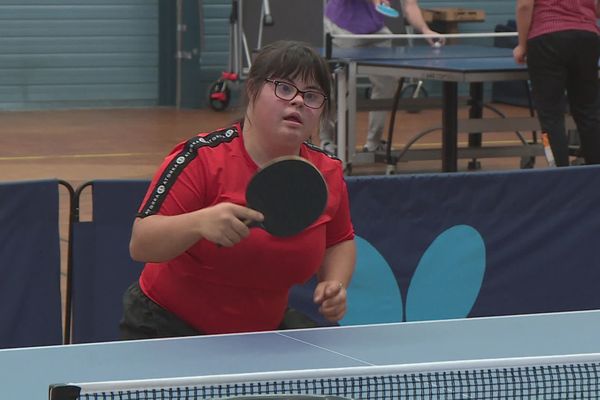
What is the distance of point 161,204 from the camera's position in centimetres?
294

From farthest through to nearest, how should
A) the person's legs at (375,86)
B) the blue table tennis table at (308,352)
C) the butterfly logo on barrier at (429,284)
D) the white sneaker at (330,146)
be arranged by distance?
the person's legs at (375,86) → the white sneaker at (330,146) → the butterfly logo on barrier at (429,284) → the blue table tennis table at (308,352)

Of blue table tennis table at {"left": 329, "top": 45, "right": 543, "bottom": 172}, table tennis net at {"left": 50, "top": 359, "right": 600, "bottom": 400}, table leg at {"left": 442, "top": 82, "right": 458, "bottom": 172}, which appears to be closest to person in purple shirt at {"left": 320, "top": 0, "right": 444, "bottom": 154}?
blue table tennis table at {"left": 329, "top": 45, "right": 543, "bottom": 172}

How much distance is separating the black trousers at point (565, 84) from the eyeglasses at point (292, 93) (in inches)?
178

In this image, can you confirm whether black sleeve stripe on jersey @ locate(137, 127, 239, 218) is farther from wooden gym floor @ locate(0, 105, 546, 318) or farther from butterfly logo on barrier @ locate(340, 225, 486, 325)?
wooden gym floor @ locate(0, 105, 546, 318)

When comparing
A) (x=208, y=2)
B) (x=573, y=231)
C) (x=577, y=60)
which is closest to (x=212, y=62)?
(x=208, y=2)

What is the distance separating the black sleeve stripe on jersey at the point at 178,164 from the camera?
9.63 feet

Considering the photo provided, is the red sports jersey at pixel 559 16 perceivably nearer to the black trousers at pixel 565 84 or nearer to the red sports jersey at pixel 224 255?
the black trousers at pixel 565 84

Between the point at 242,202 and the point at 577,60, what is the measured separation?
471 cm

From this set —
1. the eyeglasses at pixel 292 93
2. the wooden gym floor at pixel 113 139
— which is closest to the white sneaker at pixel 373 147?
the wooden gym floor at pixel 113 139

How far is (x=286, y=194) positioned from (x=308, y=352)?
1.22 ft

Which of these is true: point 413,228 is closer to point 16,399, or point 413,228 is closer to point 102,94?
point 16,399

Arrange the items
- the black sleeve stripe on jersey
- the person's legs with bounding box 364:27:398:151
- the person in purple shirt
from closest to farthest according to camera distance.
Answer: the black sleeve stripe on jersey, the person in purple shirt, the person's legs with bounding box 364:27:398:151

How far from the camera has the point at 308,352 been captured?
2.83 metres

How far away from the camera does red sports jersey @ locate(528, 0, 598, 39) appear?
7242 millimetres
